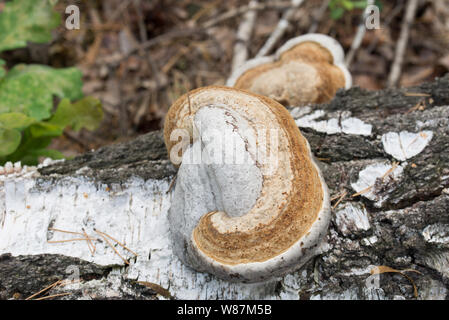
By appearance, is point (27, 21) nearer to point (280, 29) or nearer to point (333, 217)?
point (280, 29)

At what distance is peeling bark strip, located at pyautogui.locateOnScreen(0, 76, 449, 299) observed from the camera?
2246 mm

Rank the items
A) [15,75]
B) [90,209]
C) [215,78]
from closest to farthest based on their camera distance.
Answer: [90,209]
[15,75]
[215,78]

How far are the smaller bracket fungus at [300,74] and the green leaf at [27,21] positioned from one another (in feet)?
6.57

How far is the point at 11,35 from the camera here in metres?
3.82

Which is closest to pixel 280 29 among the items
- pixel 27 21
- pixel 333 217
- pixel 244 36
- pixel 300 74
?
pixel 244 36

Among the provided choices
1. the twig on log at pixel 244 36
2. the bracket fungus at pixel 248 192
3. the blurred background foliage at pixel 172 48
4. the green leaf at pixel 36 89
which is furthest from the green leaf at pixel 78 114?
the twig on log at pixel 244 36

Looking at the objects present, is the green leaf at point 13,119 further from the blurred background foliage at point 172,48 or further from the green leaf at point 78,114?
the blurred background foliage at point 172,48

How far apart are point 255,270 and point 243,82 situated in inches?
77.3

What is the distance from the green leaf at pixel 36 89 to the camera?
11.3ft

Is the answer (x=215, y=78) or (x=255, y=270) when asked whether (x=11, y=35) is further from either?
(x=255, y=270)

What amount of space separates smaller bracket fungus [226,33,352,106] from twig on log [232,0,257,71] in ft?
4.31

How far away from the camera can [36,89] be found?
11.7ft

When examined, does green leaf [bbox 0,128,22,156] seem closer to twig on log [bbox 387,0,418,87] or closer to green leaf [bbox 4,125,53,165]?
green leaf [bbox 4,125,53,165]
